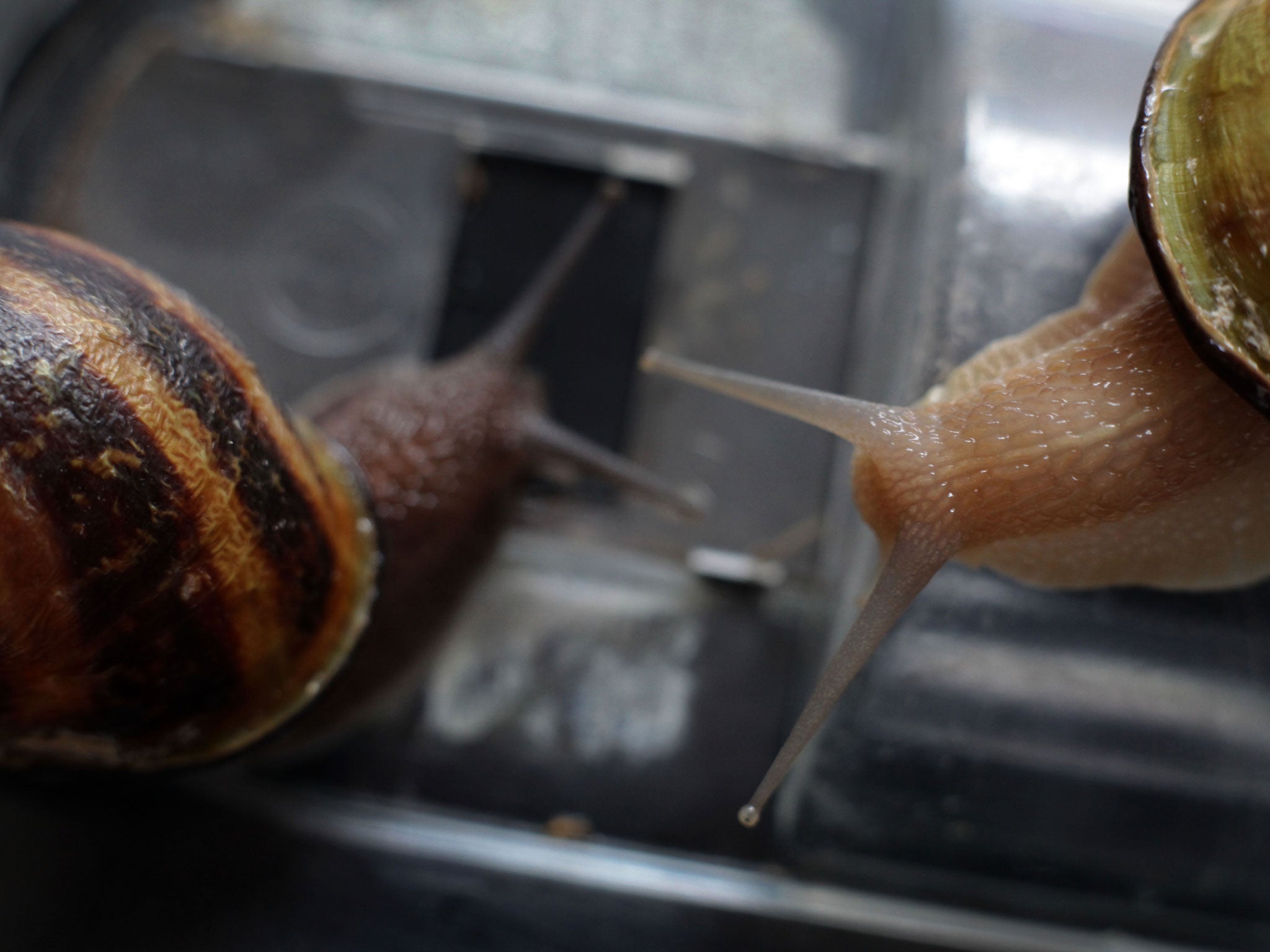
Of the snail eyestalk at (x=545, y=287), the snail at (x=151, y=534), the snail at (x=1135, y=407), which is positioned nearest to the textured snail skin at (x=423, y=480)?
the snail eyestalk at (x=545, y=287)

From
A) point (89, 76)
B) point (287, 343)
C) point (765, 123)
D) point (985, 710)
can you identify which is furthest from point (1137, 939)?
point (89, 76)

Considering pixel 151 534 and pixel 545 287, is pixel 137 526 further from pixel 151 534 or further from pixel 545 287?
pixel 545 287

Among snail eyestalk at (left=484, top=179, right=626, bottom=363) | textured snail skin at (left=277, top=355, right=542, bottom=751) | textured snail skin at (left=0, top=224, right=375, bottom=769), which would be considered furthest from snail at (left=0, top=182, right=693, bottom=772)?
snail eyestalk at (left=484, top=179, right=626, bottom=363)

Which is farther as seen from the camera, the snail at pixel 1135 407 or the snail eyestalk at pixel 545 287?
the snail eyestalk at pixel 545 287

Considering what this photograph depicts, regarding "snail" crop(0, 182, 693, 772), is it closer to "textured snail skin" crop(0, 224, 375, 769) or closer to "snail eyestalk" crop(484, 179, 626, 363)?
"textured snail skin" crop(0, 224, 375, 769)

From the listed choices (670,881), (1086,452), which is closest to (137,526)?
(1086,452)

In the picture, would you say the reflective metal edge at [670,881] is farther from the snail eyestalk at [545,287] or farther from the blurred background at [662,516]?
the snail eyestalk at [545,287]
